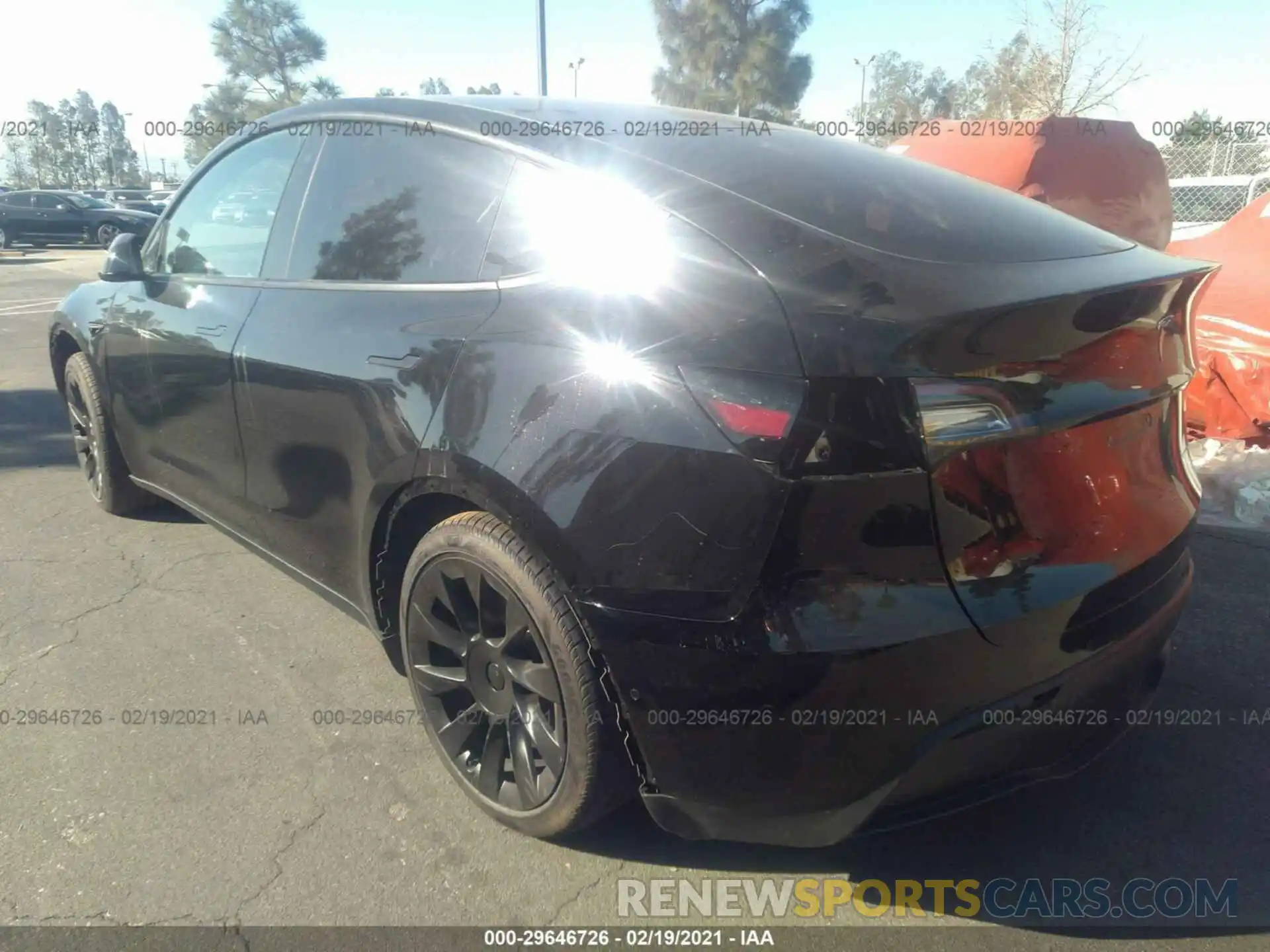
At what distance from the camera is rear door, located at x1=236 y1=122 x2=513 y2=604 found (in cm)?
235

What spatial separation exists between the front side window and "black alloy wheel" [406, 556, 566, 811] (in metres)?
1.38

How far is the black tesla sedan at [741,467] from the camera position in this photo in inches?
68.1

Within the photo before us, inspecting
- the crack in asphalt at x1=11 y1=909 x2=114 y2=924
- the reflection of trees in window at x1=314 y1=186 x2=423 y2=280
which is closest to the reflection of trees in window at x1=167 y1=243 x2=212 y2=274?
the reflection of trees in window at x1=314 y1=186 x2=423 y2=280

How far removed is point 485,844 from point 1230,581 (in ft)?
9.74

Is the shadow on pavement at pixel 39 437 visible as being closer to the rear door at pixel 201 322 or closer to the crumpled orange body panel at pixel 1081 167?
the rear door at pixel 201 322

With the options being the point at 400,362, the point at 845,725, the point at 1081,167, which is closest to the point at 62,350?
the point at 400,362

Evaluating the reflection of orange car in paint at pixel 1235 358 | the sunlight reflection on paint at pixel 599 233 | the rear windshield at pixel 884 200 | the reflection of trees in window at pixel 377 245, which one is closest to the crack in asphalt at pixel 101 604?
the reflection of trees in window at pixel 377 245

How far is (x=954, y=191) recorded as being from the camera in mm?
2420

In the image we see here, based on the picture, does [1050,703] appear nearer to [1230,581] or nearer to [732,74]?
[1230,581]

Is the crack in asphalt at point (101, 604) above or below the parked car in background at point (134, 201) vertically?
above

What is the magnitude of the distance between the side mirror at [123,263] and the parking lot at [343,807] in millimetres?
1215

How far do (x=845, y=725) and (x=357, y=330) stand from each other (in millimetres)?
1585

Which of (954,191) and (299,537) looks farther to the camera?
(299,537)

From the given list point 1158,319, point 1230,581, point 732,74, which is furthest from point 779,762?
point 732,74
